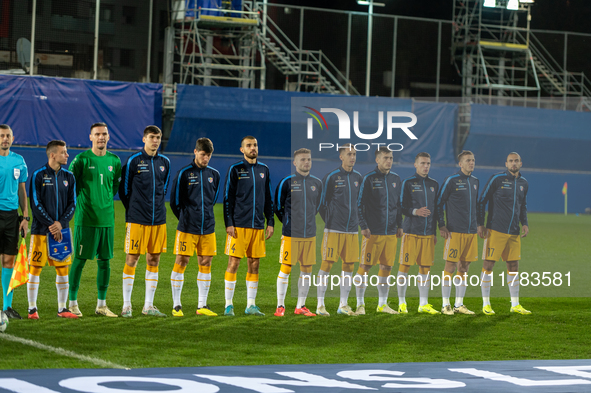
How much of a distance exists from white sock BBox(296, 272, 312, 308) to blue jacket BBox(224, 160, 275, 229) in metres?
0.71

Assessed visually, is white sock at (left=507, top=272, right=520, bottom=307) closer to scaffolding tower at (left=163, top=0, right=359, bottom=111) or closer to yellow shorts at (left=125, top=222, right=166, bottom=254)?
yellow shorts at (left=125, top=222, right=166, bottom=254)

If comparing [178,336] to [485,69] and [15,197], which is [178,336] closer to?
[15,197]

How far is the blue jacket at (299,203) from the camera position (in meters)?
7.93

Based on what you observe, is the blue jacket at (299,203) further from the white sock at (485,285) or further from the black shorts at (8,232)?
the black shorts at (8,232)

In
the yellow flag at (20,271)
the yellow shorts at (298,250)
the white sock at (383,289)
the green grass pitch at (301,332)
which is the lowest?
the green grass pitch at (301,332)

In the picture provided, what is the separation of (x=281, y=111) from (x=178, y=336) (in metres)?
18.3

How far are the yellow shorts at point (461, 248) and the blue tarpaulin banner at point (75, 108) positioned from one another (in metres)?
16.6

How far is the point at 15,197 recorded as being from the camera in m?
7.11

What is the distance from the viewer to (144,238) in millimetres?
7617

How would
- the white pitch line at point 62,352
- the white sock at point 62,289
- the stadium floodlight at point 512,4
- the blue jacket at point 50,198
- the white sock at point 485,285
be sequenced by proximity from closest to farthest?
1. the white pitch line at point 62,352
2. the blue jacket at point 50,198
3. the white sock at point 62,289
4. the white sock at point 485,285
5. the stadium floodlight at point 512,4

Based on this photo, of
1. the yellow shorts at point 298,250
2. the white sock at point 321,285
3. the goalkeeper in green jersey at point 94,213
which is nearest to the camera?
the goalkeeper in green jersey at point 94,213

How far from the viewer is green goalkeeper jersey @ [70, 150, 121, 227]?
7.50 metres

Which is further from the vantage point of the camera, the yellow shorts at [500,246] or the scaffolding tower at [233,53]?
the scaffolding tower at [233,53]

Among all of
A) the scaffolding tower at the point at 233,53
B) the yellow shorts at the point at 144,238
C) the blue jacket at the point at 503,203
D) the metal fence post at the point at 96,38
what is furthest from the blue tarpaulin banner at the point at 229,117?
the yellow shorts at the point at 144,238
